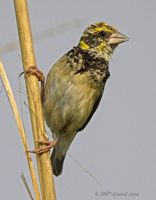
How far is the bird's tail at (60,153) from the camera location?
12.7 ft

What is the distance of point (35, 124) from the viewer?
2.07 meters

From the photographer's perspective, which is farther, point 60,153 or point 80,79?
point 60,153

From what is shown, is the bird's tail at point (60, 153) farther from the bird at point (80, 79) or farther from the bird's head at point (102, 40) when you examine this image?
the bird's head at point (102, 40)

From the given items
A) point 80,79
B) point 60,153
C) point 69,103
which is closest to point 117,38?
point 80,79

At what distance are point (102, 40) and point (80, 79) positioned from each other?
0.40 m

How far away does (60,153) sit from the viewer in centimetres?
409

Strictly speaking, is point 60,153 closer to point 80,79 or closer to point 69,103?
point 69,103

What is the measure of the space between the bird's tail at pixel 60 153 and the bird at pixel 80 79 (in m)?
0.26

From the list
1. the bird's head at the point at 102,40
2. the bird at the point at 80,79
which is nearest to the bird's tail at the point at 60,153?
the bird at the point at 80,79

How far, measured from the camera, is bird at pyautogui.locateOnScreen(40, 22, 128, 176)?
3152 mm

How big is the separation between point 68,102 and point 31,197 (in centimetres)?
146

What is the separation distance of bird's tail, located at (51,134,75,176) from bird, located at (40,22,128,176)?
0.86ft

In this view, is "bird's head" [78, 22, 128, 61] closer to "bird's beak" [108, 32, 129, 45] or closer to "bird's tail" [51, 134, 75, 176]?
"bird's beak" [108, 32, 129, 45]

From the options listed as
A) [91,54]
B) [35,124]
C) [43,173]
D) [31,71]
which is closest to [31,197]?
[43,173]
